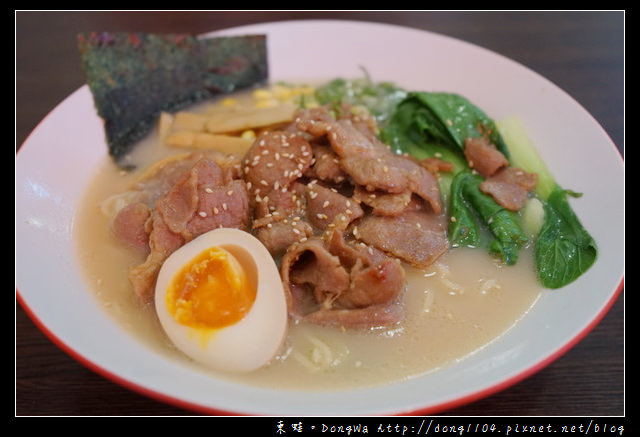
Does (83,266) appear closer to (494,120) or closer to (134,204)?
(134,204)

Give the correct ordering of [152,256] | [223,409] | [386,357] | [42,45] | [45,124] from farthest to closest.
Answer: [42,45], [45,124], [152,256], [386,357], [223,409]

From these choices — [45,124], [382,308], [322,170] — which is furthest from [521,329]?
[45,124]

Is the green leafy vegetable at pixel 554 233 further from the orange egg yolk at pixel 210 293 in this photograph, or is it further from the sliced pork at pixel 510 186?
the orange egg yolk at pixel 210 293

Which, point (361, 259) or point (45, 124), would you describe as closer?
point (361, 259)

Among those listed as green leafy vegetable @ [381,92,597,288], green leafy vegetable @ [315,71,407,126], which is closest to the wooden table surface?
green leafy vegetable @ [381,92,597,288]

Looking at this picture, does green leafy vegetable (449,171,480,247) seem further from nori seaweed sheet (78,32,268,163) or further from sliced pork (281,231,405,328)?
nori seaweed sheet (78,32,268,163)

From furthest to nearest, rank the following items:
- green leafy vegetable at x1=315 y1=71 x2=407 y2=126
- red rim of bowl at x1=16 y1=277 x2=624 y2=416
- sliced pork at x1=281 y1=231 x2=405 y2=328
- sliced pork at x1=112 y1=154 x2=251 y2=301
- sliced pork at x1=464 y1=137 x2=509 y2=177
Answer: green leafy vegetable at x1=315 y1=71 x2=407 y2=126, sliced pork at x1=464 y1=137 x2=509 y2=177, sliced pork at x1=112 y1=154 x2=251 y2=301, sliced pork at x1=281 y1=231 x2=405 y2=328, red rim of bowl at x1=16 y1=277 x2=624 y2=416

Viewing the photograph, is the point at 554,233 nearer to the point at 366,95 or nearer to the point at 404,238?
the point at 404,238
